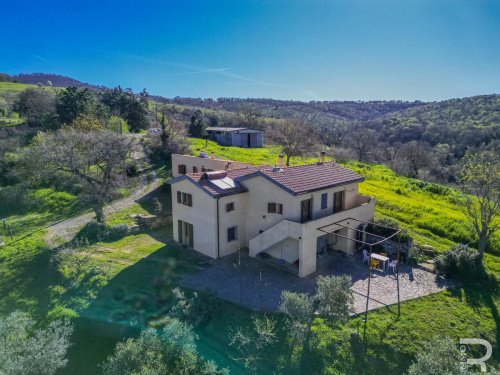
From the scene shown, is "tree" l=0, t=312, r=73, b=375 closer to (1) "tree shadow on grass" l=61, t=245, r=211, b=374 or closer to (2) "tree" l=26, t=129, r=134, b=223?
(1) "tree shadow on grass" l=61, t=245, r=211, b=374

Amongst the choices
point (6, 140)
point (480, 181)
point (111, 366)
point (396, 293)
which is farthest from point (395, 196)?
point (6, 140)

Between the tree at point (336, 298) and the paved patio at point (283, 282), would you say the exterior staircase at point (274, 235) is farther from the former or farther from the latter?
the tree at point (336, 298)

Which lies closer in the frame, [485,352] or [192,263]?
[485,352]

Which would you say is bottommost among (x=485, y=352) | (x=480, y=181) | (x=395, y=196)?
(x=485, y=352)

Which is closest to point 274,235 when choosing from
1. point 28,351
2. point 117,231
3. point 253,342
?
point 253,342

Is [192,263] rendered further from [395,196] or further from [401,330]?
[395,196]

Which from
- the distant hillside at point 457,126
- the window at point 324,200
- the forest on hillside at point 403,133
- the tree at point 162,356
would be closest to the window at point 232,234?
the window at point 324,200

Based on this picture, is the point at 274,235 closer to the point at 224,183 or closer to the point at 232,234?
the point at 232,234
